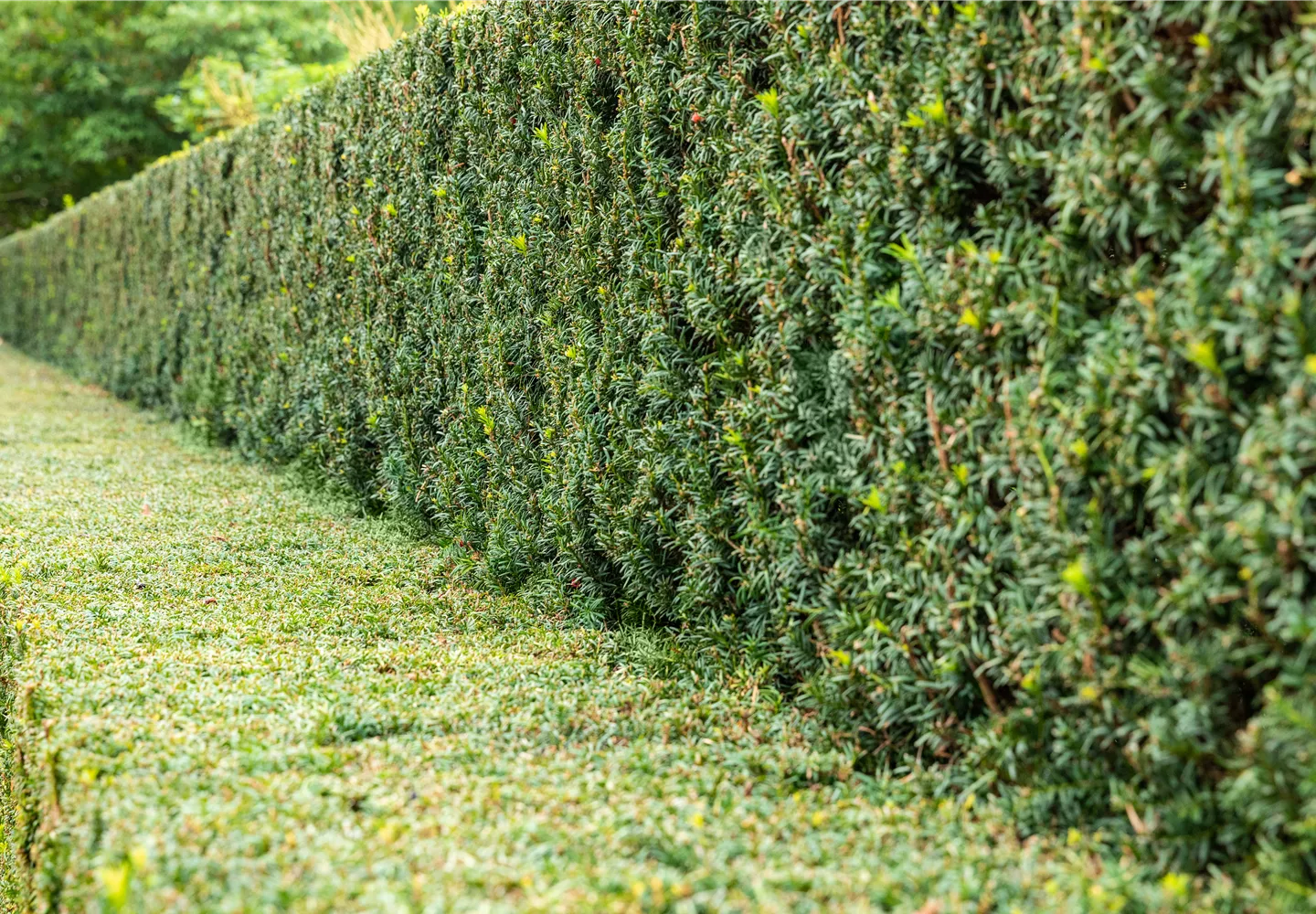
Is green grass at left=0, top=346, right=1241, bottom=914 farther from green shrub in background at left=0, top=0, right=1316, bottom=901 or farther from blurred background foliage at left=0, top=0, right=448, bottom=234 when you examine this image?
blurred background foliage at left=0, top=0, right=448, bottom=234

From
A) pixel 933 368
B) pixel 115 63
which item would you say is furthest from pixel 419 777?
pixel 115 63

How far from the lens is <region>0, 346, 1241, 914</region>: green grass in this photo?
246 cm

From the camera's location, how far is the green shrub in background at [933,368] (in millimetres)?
2342

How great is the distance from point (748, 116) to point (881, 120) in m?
0.75

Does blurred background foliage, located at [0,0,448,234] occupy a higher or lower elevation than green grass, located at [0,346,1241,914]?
higher

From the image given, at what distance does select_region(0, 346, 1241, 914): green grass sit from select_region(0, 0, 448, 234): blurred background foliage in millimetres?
16995

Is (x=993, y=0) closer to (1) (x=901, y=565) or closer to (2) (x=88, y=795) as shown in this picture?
(1) (x=901, y=565)

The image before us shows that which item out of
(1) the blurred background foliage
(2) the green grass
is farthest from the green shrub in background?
(1) the blurred background foliage

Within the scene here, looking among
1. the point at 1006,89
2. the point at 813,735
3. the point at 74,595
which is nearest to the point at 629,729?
the point at 813,735

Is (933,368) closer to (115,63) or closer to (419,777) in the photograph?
(419,777)

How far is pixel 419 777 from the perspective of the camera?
3162mm

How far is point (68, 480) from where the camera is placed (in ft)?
26.2

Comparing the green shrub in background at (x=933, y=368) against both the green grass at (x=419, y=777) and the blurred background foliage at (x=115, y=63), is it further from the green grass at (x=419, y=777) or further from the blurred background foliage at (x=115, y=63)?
the blurred background foliage at (x=115, y=63)

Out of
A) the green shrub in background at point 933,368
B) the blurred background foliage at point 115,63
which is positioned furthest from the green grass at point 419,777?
the blurred background foliage at point 115,63
